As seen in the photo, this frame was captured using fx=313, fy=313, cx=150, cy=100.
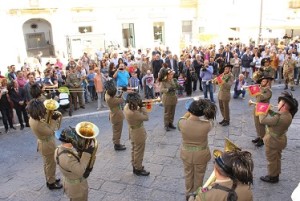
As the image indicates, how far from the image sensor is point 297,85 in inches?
512

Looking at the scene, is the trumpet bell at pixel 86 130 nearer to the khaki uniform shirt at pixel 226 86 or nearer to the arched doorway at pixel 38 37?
the khaki uniform shirt at pixel 226 86

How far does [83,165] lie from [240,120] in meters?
6.10

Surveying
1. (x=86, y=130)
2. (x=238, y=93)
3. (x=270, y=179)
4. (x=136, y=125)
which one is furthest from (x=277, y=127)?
(x=238, y=93)

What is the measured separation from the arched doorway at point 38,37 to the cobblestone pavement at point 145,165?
17.3m

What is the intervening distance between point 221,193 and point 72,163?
1.97 m

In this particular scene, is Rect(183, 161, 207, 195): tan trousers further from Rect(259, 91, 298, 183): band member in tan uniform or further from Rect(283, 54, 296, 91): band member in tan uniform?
Rect(283, 54, 296, 91): band member in tan uniform

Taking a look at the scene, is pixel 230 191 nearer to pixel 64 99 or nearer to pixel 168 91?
pixel 168 91

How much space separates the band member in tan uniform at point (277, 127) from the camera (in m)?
5.16

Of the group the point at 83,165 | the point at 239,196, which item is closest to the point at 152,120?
the point at 83,165

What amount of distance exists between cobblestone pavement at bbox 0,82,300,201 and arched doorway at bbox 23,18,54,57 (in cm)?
1733

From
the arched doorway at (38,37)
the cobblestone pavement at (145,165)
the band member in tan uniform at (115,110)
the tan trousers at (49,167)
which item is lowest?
the cobblestone pavement at (145,165)

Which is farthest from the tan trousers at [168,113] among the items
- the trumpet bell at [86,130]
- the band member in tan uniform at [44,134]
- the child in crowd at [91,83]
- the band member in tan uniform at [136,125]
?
the trumpet bell at [86,130]

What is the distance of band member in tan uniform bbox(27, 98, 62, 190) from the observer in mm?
5312

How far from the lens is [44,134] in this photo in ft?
17.9
